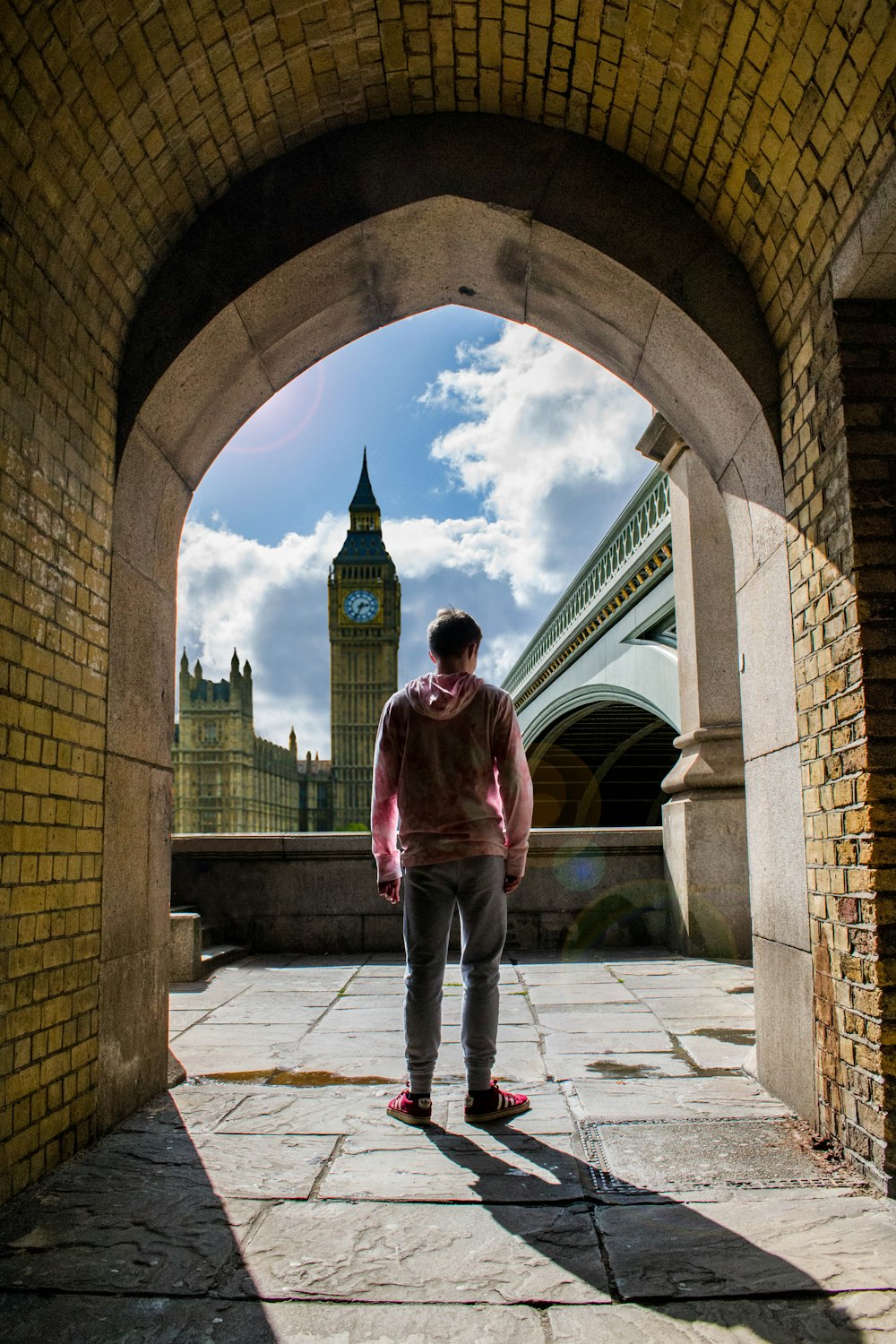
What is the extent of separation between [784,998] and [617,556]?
12.7 metres

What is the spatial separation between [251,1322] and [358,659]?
93.3 metres

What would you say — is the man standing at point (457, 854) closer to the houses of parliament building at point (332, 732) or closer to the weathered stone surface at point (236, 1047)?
the weathered stone surface at point (236, 1047)

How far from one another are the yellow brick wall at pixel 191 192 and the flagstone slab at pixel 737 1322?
110 cm

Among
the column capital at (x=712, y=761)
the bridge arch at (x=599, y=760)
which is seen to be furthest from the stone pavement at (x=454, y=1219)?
the bridge arch at (x=599, y=760)

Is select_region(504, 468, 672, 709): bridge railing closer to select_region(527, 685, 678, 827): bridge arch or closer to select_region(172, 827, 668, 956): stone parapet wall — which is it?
select_region(527, 685, 678, 827): bridge arch

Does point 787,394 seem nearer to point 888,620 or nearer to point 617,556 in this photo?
point 888,620

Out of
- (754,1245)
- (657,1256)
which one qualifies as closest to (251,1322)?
(657,1256)

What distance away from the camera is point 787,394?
345cm

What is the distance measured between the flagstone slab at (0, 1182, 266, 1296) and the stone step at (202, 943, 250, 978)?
3879 millimetres

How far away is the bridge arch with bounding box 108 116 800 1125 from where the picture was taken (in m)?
3.58

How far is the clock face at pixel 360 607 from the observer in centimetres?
9606

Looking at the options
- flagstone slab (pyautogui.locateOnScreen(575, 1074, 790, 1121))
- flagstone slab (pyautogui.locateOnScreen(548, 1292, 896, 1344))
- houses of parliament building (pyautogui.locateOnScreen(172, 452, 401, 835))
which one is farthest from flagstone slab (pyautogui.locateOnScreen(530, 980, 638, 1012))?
houses of parliament building (pyautogui.locateOnScreen(172, 452, 401, 835))

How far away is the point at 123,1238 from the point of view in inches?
95.5

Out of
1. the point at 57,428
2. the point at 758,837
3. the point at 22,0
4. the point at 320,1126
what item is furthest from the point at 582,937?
the point at 22,0
